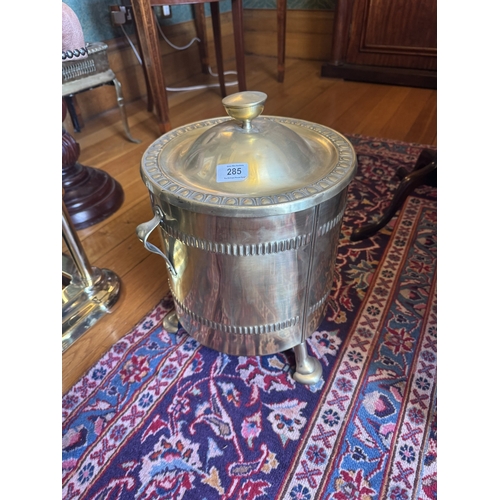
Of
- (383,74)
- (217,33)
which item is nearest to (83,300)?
(217,33)

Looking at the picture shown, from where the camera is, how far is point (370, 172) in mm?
1541

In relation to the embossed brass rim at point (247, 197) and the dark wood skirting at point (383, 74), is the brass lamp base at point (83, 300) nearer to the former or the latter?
the embossed brass rim at point (247, 197)

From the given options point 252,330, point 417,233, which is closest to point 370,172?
point 417,233

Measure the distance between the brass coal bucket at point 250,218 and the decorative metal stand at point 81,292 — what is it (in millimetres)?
336

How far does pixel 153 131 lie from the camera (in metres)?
1.98

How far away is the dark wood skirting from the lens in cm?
233

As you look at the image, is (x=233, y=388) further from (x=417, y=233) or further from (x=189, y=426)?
(x=417, y=233)

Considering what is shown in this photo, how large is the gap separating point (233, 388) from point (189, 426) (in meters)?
0.12

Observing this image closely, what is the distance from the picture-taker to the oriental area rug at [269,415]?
2.15 feet

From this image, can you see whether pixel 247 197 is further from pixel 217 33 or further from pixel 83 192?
pixel 217 33

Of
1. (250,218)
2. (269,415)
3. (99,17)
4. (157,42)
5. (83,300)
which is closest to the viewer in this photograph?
(250,218)

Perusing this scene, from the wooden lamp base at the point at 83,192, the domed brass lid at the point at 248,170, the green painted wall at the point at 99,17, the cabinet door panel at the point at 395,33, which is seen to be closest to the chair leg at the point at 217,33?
the green painted wall at the point at 99,17

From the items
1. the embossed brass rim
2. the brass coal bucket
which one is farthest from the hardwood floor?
the embossed brass rim

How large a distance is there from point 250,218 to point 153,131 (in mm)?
1604
